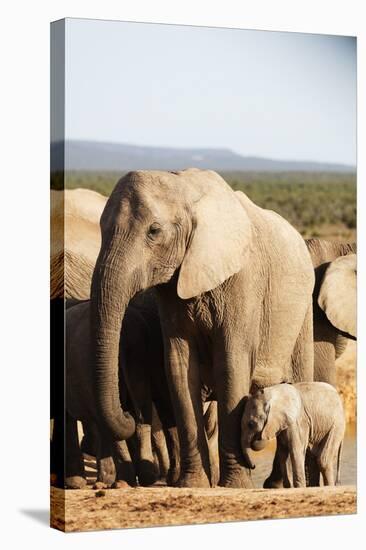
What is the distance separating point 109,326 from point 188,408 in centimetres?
97

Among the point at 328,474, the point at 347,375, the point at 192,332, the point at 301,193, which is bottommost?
the point at 328,474

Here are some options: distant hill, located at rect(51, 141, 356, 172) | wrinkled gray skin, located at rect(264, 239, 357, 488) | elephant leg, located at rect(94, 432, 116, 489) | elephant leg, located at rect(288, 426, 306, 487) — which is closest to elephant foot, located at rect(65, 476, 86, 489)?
elephant leg, located at rect(94, 432, 116, 489)

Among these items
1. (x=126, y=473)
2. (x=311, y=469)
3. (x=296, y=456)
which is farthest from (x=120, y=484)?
(x=311, y=469)

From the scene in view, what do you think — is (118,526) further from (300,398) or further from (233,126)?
(233,126)

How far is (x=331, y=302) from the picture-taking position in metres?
13.1

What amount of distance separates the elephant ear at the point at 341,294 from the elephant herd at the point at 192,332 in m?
0.01

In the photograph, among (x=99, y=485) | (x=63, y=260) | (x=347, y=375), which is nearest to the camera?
(x=63, y=260)

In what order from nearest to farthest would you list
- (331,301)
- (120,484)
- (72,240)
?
1. (72,240)
2. (120,484)
3. (331,301)

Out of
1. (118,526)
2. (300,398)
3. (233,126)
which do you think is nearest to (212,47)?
(233,126)

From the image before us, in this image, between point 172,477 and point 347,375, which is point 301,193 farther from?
point 172,477

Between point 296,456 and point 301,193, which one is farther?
point 301,193

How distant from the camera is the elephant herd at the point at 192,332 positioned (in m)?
11.9

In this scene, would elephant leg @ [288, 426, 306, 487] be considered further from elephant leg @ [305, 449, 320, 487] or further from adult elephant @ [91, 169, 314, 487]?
adult elephant @ [91, 169, 314, 487]

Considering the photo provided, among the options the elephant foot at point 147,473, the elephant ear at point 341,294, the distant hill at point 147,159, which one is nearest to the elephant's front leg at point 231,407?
the elephant foot at point 147,473
